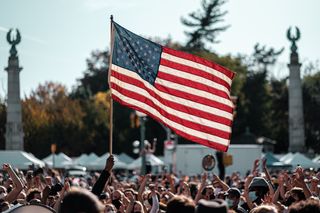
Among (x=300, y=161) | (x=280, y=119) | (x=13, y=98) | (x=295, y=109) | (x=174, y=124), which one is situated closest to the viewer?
(x=174, y=124)

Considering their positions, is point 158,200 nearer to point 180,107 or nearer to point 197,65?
point 180,107

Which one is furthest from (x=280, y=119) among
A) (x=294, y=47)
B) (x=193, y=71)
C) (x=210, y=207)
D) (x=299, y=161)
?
(x=210, y=207)

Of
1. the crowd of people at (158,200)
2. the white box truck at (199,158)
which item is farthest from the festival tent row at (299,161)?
the crowd of people at (158,200)

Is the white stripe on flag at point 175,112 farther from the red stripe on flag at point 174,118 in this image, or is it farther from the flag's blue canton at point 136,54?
the flag's blue canton at point 136,54

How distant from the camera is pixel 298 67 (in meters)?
63.6

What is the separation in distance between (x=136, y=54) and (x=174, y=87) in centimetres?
81

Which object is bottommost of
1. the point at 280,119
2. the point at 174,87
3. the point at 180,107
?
the point at 180,107

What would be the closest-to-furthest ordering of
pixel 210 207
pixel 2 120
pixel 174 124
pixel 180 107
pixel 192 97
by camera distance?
1. pixel 210 207
2. pixel 174 124
3. pixel 180 107
4. pixel 192 97
5. pixel 2 120

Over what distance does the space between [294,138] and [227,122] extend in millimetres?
50048

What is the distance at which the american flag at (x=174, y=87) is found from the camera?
43.5 ft


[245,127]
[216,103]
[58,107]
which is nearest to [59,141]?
[58,107]

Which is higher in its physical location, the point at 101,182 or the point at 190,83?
the point at 190,83

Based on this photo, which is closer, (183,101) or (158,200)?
(158,200)

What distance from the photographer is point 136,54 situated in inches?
536
